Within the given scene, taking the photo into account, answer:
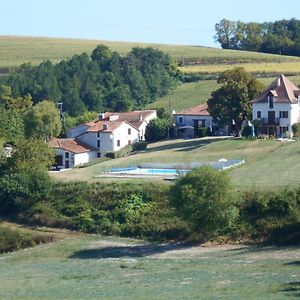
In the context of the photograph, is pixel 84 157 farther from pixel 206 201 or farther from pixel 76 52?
pixel 76 52

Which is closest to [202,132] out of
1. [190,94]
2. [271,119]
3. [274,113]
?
[271,119]

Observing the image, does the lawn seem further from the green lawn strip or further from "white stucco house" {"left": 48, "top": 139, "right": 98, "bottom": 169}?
"white stucco house" {"left": 48, "top": 139, "right": 98, "bottom": 169}

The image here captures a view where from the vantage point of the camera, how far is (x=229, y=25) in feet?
454

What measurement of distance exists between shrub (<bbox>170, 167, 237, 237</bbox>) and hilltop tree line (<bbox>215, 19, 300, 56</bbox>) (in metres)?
72.1

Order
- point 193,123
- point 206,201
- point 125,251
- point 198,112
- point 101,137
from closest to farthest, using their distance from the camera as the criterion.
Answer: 1. point 125,251
2. point 206,201
3. point 101,137
4. point 193,123
5. point 198,112

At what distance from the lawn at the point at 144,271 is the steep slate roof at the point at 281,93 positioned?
Result: 2296 cm

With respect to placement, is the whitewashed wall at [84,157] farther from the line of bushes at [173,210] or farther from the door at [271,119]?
the door at [271,119]

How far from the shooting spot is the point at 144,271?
157 ft

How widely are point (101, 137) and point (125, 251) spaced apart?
25.7 metres

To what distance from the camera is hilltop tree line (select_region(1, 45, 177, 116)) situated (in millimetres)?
100188

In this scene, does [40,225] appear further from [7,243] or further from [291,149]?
[291,149]

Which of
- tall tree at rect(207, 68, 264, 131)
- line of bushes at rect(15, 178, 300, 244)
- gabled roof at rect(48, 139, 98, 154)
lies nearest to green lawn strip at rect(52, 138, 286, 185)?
tall tree at rect(207, 68, 264, 131)

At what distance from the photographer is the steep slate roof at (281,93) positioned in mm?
76375

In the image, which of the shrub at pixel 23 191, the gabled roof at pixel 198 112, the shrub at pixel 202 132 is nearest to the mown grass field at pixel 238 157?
the shrub at pixel 23 191
